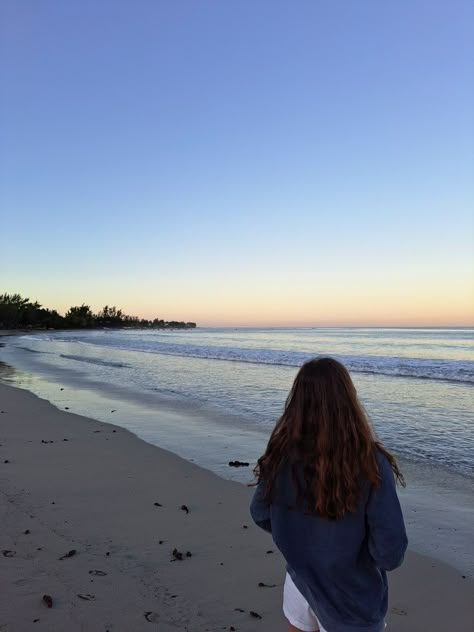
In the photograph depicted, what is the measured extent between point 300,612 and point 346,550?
39 cm

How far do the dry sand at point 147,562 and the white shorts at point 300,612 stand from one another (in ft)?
4.29

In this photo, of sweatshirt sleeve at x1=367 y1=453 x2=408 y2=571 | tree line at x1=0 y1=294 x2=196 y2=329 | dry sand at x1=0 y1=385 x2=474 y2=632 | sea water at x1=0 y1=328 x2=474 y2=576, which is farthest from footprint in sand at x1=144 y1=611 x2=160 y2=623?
tree line at x1=0 y1=294 x2=196 y2=329

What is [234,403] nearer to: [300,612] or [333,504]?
[300,612]

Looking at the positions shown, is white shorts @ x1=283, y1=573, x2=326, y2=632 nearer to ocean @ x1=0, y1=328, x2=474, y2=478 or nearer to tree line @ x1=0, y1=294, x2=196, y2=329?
ocean @ x1=0, y1=328, x2=474, y2=478

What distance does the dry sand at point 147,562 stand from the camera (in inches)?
123

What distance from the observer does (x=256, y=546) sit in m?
4.24

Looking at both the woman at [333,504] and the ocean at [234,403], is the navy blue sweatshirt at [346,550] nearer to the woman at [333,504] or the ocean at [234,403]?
the woman at [333,504]

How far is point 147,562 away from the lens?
3830 millimetres

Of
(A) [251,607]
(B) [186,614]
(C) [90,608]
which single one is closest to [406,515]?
(A) [251,607]

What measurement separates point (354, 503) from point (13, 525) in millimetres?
3785

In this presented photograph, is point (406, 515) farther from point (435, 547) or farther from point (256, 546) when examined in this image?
point (256, 546)

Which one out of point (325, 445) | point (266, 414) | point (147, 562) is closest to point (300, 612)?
point (325, 445)

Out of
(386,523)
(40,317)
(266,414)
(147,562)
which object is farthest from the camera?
(40,317)

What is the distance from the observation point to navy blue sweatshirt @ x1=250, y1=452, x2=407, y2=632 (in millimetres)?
1691
